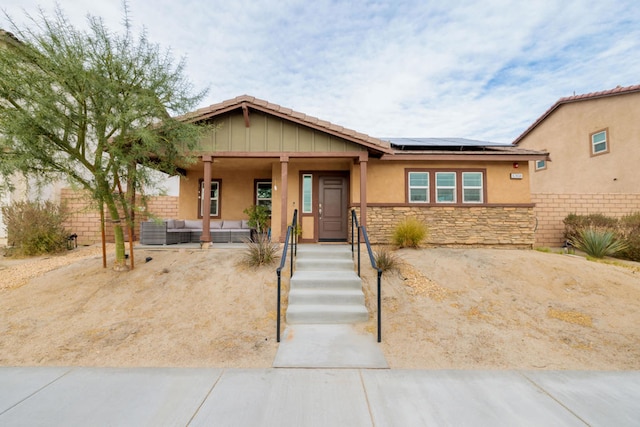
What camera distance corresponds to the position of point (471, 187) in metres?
9.63

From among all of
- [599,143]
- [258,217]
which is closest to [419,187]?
[258,217]

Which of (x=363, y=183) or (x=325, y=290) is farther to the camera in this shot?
(x=363, y=183)

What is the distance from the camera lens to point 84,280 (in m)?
5.82

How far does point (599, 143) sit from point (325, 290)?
54.3 ft

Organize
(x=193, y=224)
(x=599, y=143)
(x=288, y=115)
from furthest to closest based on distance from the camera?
(x=599, y=143) < (x=193, y=224) < (x=288, y=115)

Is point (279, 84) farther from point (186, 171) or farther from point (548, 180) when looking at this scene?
point (548, 180)

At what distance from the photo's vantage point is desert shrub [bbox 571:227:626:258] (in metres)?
8.09

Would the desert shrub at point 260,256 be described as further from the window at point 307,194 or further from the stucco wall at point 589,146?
the stucco wall at point 589,146

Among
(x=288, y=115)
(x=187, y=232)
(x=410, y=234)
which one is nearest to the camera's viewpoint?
(x=410, y=234)

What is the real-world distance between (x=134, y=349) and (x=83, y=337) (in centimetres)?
96

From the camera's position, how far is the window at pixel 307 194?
9.89 meters

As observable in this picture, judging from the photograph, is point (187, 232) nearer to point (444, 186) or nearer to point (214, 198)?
point (214, 198)

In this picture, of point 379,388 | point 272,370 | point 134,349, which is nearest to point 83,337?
point 134,349

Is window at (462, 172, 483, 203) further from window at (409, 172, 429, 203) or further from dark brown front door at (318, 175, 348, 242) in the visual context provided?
dark brown front door at (318, 175, 348, 242)
